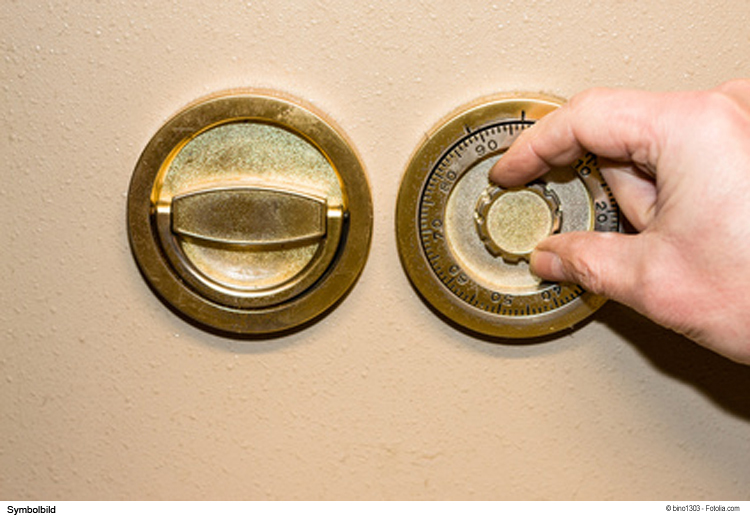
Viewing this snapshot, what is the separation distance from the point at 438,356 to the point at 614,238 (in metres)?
0.20

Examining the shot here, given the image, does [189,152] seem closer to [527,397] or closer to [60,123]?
[60,123]

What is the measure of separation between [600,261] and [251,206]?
32cm

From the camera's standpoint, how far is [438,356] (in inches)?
25.2

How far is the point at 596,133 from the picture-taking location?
0.54m

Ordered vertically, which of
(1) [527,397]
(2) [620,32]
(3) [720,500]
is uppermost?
(2) [620,32]

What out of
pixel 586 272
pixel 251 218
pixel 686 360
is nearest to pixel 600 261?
pixel 586 272

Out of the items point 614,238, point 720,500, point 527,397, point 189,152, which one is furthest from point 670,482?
point 189,152

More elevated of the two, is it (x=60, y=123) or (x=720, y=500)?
(x=60, y=123)

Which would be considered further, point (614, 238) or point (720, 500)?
point (720, 500)

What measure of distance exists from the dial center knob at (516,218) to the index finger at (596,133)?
4cm

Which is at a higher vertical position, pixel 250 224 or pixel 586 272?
pixel 250 224

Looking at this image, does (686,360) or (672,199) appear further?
(686,360)

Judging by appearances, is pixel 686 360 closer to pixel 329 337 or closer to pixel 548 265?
pixel 548 265

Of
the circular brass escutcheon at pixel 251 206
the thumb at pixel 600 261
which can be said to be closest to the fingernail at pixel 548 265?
the thumb at pixel 600 261
